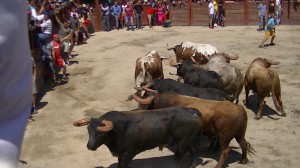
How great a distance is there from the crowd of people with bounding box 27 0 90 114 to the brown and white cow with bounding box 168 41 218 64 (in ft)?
11.1

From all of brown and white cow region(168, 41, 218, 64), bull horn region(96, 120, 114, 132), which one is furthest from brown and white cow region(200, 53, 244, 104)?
bull horn region(96, 120, 114, 132)

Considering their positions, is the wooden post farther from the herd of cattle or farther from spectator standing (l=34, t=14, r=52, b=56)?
the herd of cattle

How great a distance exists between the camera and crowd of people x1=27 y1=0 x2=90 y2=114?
12.2 meters

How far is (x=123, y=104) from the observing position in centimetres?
1045

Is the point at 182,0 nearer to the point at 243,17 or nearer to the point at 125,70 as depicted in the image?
the point at 243,17

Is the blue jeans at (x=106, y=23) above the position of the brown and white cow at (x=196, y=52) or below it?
above

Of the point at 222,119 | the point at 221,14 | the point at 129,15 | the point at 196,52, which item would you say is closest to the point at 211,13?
the point at 221,14

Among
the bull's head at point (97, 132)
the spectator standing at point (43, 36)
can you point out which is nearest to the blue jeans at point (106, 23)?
the spectator standing at point (43, 36)

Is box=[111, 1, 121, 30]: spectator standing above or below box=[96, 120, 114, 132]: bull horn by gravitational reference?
above

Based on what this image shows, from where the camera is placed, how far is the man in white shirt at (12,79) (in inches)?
27.1

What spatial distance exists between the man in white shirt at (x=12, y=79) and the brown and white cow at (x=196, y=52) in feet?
35.2

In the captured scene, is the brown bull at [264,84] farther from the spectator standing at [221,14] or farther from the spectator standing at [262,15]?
the spectator standing at [221,14]

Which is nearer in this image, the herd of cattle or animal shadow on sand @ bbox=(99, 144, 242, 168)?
the herd of cattle

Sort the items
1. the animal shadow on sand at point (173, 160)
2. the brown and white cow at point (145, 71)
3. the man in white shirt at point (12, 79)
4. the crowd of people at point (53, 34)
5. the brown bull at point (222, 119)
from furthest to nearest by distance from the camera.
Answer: the crowd of people at point (53, 34)
the brown and white cow at point (145, 71)
the animal shadow on sand at point (173, 160)
the brown bull at point (222, 119)
the man in white shirt at point (12, 79)
